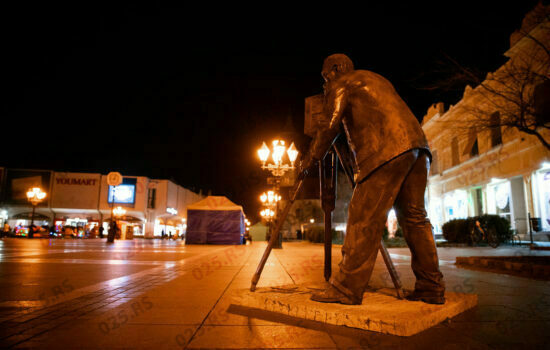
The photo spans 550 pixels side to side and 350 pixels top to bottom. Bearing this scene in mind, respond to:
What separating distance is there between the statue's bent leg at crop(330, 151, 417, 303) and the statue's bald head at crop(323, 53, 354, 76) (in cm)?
98

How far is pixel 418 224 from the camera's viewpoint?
8.64 ft

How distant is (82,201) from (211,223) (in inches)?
1319

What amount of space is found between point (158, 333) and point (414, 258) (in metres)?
1.96

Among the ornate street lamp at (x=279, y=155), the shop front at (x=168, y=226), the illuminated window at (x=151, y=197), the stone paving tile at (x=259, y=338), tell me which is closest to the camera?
the stone paving tile at (x=259, y=338)

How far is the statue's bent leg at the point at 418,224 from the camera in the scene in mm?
2588

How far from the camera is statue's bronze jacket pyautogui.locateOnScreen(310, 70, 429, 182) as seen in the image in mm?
2529

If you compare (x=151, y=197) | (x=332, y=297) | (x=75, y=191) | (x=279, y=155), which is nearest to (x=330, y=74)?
(x=332, y=297)

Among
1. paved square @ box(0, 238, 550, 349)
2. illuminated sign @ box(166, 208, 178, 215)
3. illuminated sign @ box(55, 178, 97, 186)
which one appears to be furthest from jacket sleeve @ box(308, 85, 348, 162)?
illuminated sign @ box(166, 208, 178, 215)

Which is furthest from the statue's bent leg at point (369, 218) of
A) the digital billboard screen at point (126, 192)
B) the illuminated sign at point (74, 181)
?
the illuminated sign at point (74, 181)

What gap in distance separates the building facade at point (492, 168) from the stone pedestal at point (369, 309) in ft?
20.1

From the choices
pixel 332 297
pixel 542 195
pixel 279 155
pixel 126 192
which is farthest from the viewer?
pixel 126 192

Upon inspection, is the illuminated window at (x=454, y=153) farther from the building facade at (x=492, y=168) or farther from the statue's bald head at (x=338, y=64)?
the statue's bald head at (x=338, y=64)

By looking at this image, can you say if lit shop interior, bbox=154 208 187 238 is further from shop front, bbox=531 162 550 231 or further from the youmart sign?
shop front, bbox=531 162 550 231

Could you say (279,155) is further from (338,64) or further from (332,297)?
(332,297)
